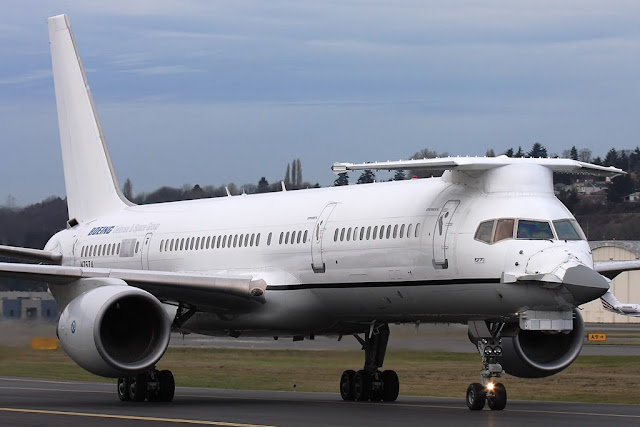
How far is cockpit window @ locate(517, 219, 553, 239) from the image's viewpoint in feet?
76.7

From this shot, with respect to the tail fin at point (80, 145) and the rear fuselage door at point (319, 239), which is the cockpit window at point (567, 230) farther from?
the tail fin at point (80, 145)

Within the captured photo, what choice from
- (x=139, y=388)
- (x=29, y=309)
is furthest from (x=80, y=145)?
(x=139, y=388)

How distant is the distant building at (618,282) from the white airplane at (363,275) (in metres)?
67.3

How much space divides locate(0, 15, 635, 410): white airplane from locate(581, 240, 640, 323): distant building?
67308 mm

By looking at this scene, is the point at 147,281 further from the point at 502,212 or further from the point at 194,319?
the point at 502,212

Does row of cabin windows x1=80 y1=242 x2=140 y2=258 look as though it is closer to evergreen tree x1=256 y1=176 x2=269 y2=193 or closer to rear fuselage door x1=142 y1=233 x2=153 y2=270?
rear fuselage door x1=142 y1=233 x2=153 y2=270

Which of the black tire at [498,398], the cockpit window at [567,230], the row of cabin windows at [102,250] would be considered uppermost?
→ the cockpit window at [567,230]

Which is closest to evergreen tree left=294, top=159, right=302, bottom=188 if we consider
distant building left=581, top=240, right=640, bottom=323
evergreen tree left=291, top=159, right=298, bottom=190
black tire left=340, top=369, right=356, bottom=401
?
evergreen tree left=291, top=159, right=298, bottom=190

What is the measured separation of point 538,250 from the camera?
23.0 metres

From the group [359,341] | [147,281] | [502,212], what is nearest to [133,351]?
[147,281]

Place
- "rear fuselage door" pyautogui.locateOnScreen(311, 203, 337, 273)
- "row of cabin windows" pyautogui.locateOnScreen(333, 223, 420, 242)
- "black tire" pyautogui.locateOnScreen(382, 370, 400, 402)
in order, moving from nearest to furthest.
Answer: "row of cabin windows" pyautogui.locateOnScreen(333, 223, 420, 242) < "rear fuselage door" pyautogui.locateOnScreen(311, 203, 337, 273) < "black tire" pyautogui.locateOnScreen(382, 370, 400, 402)

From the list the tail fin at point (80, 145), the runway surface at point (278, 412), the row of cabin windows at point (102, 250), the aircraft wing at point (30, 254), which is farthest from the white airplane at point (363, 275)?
the tail fin at point (80, 145)

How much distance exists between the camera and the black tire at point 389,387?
29.1m

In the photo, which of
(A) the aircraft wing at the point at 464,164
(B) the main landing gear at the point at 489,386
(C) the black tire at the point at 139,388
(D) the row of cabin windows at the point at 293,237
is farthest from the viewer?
(C) the black tire at the point at 139,388
